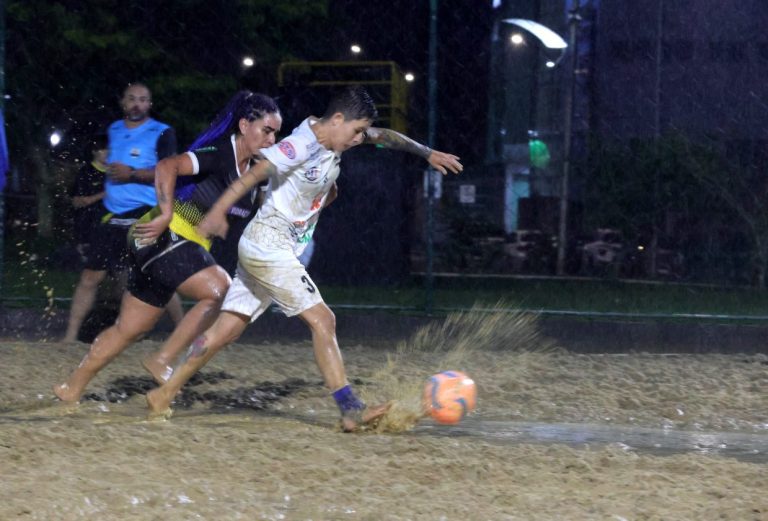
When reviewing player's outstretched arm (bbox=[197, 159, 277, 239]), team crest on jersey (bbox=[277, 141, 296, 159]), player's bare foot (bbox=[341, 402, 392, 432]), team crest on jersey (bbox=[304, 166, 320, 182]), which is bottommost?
player's bare foot (bbox=[341, 402, 392, 432])

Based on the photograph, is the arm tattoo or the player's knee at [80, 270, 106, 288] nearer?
the arm tattoo

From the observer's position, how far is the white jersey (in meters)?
5.77

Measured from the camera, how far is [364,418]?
19.0ft

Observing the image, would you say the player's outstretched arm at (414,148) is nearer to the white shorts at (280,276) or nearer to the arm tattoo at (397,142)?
the arm tattoo at (397,142)

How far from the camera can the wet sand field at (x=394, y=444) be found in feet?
13.9

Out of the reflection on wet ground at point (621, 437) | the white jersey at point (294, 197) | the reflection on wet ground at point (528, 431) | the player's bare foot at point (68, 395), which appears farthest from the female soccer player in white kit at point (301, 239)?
the player's bare foot at point (68, 395)

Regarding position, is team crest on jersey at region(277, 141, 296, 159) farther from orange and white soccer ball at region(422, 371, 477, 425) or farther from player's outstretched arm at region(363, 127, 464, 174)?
orange and white soccer ball at region(422, 371, 477, 425)

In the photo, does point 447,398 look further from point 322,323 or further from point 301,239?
point 301,239

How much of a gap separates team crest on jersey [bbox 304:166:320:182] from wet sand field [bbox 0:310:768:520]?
121cm

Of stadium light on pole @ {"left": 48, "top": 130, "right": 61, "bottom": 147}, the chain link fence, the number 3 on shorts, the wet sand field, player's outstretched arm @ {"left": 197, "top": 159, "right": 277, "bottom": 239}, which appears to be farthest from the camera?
stadium light on pole @ {"left": 48, "top": 130, "right": 61, "bottom": 147}

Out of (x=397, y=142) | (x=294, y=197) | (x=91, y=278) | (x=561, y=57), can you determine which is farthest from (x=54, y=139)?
(x=294, y=197)

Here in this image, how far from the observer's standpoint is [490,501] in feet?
14.3

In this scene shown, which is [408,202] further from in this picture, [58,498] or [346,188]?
[58,498]

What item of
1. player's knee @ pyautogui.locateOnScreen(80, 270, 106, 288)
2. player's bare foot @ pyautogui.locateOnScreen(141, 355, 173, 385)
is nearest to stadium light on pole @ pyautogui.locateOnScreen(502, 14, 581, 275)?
player's knee @ pyautogui.locateOnScreen(80, 270, 106, 288)
